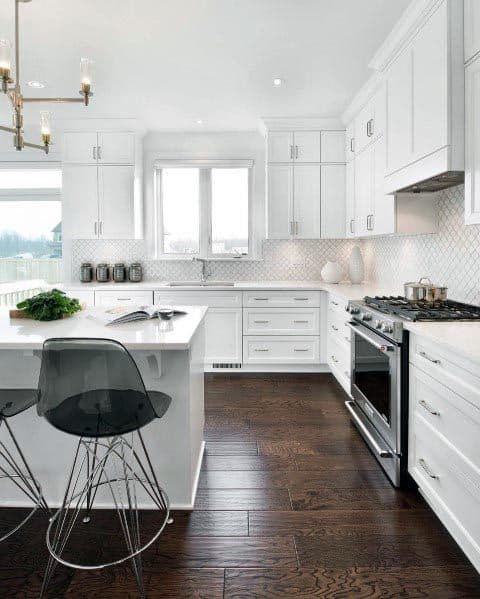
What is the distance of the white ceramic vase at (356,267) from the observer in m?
4.97

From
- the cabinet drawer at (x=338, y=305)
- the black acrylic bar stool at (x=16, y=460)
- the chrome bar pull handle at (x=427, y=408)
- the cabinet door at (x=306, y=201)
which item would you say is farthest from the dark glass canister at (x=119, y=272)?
the chrome bar pull handle at (x=427, y=408)

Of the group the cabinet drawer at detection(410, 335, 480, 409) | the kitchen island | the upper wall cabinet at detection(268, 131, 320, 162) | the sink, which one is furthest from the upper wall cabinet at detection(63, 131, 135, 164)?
the cabinet drawer at detection(410, 335, 480, 409)

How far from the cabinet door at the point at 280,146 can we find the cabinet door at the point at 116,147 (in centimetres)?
146

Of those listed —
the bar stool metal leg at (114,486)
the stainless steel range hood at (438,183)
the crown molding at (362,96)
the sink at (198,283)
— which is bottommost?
the bar stool metal leg at (114,486)

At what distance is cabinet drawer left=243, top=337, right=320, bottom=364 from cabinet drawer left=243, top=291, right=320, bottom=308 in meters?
0.34

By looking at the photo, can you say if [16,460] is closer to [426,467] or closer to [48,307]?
[48,307]

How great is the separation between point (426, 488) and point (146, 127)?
446 centimetres

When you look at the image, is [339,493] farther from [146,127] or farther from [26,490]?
[146,127]

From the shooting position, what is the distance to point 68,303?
2639mm

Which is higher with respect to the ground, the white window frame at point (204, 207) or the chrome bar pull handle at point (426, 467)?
the white window frame at point (204, 207)

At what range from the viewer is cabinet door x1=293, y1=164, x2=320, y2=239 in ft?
16.3

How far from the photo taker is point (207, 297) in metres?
4.79

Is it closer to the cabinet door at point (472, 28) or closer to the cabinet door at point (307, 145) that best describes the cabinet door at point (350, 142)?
the cabinet door at point (307, 145)

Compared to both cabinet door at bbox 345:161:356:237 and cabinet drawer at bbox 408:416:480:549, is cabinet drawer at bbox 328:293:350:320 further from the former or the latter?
cabinet drawer at bbox 408:416:480:549
